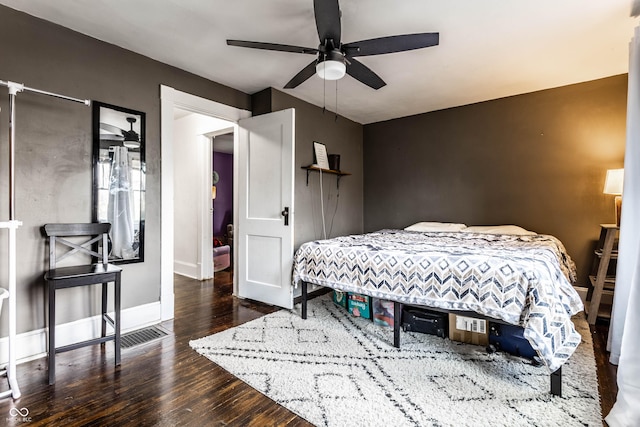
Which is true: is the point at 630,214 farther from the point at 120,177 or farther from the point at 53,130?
the point at 53,130

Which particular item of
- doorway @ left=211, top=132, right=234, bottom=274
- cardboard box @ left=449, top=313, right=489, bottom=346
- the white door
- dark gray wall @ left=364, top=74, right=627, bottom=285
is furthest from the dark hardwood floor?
doorway @ left=211, top=132, right=234, bottom=274

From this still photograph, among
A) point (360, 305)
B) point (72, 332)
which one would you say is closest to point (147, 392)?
point (72, 332)

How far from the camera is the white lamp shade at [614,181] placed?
297 centimetres

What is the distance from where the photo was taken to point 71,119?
2.45m

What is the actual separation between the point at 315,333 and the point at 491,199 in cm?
280

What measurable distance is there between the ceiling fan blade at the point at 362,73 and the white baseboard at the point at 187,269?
3591 millimetres

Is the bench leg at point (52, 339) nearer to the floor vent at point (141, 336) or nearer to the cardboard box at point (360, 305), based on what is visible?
the floor vent at point (141, 336)

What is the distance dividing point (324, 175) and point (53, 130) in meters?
2.79

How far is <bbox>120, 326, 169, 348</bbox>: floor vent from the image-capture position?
250 centimetres

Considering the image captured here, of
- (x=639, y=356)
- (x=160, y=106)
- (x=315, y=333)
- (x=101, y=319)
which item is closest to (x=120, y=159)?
(x=160, y=106)

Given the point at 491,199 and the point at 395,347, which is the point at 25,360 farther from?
the point at 491,199

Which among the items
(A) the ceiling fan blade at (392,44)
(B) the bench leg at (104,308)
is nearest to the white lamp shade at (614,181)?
(A) the ceiling fan blade at (392,44)

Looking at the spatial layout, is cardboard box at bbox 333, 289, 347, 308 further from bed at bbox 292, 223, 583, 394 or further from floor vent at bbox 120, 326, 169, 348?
floor vent at bbox 120, 326, 169, 348

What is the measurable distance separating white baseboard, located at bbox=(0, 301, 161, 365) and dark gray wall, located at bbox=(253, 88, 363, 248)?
166cm
